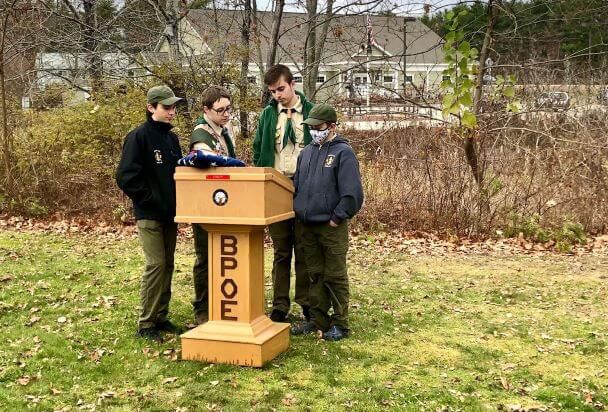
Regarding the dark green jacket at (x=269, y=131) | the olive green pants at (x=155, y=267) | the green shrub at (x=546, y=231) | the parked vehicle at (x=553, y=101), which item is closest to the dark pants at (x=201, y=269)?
the olive green pants at (x=155, y=267)

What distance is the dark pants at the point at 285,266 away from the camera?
19.7 ft

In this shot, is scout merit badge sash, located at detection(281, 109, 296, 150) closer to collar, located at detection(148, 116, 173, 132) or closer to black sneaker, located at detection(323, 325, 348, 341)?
collar, located at detection(148, 116, 173, 132)

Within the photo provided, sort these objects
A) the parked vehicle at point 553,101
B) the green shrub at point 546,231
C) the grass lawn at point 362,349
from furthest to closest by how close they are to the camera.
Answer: the parked vehicle at point 553,101
the green shrub at point 546,231
the grass lawn at point 362,349

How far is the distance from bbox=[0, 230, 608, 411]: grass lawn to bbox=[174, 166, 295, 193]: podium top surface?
4.44 feet

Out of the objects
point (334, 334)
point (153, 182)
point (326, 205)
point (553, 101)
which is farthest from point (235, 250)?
point (553, 101)

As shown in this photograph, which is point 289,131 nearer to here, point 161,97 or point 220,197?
point 161,97

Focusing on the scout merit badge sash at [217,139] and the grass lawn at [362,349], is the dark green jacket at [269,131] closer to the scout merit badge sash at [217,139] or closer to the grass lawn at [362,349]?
the scout merit badge sash at [217,139]

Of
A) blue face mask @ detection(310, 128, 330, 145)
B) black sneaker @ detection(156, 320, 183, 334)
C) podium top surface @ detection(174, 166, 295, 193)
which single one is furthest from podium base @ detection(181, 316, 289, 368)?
blue face mask @ detection(310, 128, 330, 145)

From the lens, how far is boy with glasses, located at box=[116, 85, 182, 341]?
5457 mm

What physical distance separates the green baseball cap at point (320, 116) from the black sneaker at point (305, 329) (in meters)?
1.70

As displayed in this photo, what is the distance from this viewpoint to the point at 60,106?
15.2 m

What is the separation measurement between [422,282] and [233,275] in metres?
3.55

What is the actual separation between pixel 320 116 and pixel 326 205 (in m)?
0.69

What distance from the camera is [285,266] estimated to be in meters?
6.12
